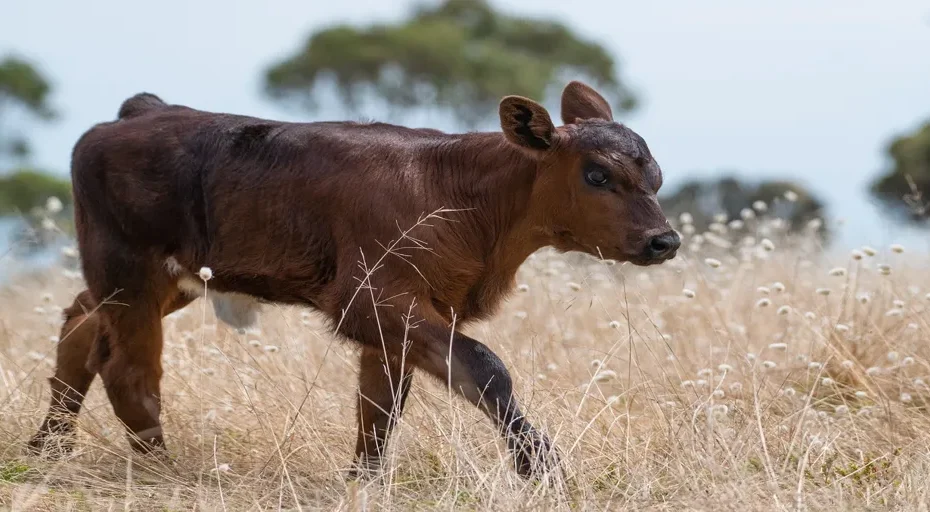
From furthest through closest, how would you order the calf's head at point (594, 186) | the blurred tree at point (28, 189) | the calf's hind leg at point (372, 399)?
Answer: the blurred tree at point (28, 189) → the calf's hind leg at point (372, 399) → the calf's head at point (594, 186)

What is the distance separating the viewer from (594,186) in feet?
20.0

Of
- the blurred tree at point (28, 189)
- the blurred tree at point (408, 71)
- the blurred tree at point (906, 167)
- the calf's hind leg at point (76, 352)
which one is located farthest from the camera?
the blurred tree at point (408, 71)

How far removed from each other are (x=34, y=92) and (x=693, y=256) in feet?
93.6

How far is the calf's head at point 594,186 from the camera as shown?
599 cm

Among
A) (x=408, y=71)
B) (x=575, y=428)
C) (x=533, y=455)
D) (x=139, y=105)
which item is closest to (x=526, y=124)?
(x=575, y=428)

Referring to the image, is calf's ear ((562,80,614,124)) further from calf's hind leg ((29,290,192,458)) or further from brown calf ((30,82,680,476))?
calf's hind leg ((29,290,192,458))

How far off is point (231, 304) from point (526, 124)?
190cm

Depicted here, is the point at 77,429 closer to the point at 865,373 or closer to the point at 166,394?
the point at 166,394

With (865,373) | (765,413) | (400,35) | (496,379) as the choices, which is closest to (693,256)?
(865,373)

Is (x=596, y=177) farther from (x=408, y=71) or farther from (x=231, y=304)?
(x=408, y=71)

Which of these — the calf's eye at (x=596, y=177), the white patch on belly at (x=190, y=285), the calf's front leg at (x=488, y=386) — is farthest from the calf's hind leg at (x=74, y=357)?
the calf's eye at (x=596, y=177)

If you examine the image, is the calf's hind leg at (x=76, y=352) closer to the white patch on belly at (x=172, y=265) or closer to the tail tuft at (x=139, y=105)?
the white patch on belly at (x=172, y=265)

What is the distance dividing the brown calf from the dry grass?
0.23m

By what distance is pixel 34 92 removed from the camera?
3506 cm
